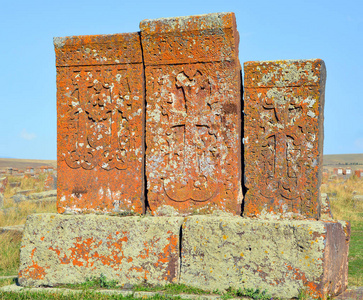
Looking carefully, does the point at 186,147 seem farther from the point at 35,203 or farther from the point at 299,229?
the point at 35,203

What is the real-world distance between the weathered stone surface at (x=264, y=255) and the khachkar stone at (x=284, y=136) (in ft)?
0.84

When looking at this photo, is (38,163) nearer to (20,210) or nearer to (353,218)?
(20,210)

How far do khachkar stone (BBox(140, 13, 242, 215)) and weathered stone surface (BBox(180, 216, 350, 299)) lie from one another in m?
0.33

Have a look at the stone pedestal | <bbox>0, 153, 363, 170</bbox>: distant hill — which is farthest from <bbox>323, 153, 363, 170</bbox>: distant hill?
the stone pedestal

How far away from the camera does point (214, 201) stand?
417 cm

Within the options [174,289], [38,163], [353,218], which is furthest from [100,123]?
[38,163]

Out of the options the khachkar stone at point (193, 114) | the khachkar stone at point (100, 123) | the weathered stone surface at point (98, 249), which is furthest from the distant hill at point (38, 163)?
the khachkar stone at point (193, 114)

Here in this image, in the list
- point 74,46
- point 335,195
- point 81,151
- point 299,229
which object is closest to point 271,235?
point 299,229

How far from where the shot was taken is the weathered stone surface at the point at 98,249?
4.04 metres

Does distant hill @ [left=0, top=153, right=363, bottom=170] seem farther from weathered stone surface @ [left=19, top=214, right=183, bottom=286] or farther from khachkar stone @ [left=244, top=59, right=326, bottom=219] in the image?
khachkar stone @ [left=244, top=59, right=326, bottom=219]

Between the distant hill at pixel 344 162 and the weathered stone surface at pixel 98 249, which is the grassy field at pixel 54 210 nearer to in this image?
the weathered stone surface at pixel 98 249

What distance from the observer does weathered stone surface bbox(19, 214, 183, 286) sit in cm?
404

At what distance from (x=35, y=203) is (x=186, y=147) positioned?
778cm

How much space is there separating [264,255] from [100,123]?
2009 mm
